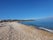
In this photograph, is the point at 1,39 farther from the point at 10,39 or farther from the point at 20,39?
the point at 20,39

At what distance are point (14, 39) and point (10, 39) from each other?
47 centimetres

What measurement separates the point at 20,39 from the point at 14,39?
687mm

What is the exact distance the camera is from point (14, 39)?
14797 mm

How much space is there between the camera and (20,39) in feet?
49.0

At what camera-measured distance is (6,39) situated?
14555mm

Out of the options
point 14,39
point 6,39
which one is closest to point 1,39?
point 6,39

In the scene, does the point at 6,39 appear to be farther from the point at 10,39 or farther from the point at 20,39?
the point at 20,39

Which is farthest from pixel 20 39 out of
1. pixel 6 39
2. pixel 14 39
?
pixel 6 39

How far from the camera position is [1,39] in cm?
1441

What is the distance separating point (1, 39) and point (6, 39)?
1.80 feet

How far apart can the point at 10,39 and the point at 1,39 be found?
39.0 inches

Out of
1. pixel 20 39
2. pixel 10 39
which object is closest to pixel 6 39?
pixel 10 39

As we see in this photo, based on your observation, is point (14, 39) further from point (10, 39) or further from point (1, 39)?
point (1, 39)
